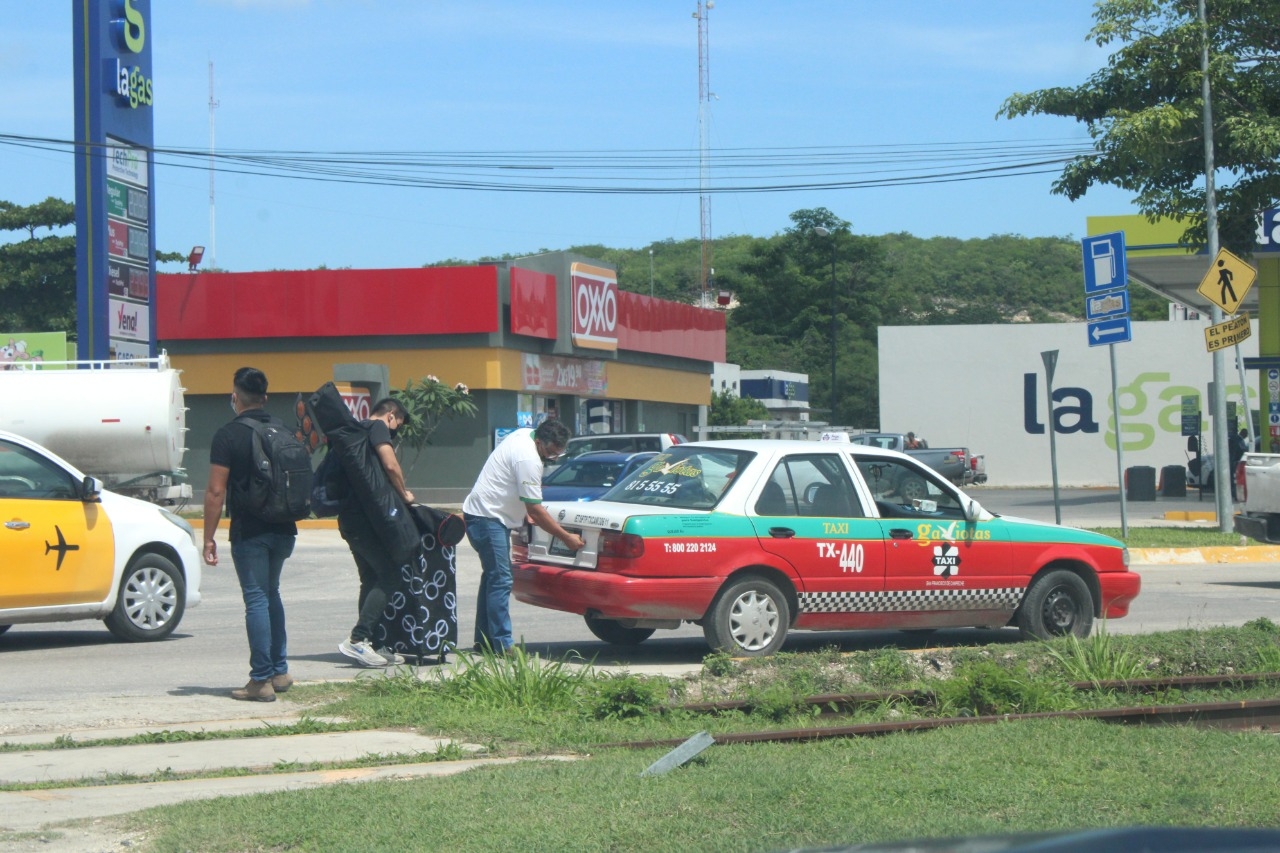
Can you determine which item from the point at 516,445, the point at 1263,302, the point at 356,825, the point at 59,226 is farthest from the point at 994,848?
the point at 59,226

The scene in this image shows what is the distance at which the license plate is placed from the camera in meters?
9.88

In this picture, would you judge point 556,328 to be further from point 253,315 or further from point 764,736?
point 764,736

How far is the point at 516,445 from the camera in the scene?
9.45m

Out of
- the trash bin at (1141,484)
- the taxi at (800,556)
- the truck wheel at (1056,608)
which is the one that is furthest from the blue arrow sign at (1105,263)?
the trash bin at (1141,484)

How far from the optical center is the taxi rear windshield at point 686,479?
32.6ft

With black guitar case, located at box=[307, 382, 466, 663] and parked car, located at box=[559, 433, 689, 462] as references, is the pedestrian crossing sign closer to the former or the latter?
parked car, located at box=[559, 433, 689, 462]

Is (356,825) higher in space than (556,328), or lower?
lower

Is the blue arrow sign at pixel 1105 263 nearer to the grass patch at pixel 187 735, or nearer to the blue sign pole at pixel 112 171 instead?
the grass patch at pixel 187 735

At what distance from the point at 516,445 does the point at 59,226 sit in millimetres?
51322

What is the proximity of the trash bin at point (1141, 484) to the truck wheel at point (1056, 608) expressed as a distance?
81.6ft

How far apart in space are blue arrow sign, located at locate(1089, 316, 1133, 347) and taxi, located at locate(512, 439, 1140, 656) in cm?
779

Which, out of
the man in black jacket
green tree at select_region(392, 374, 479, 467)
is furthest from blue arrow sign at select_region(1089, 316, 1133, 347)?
green tree at select_region(392, 374, 479, 467)

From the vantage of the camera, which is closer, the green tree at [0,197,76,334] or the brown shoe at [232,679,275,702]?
the brown shoe at [232,679,275,702]

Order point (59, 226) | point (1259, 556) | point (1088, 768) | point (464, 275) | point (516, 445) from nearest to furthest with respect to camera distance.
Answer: point (1088, 768)
point (516, 445)
point (1259, 556)
point (464, 275)
point (59, 226)
